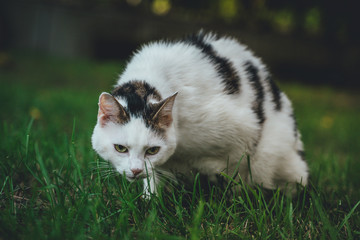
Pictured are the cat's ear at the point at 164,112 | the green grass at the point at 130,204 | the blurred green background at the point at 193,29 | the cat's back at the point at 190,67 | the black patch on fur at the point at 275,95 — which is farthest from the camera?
the blurred green background at the point at 193,29

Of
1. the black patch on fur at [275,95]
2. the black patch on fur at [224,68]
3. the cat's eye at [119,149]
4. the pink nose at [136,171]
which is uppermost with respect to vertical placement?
the black patch on fur at [224,68]

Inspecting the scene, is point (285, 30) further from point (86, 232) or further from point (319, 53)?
point (86, 232)

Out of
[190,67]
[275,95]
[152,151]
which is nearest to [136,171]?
[152,151]

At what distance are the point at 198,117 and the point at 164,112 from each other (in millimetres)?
281

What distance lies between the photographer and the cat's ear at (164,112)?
1.75m

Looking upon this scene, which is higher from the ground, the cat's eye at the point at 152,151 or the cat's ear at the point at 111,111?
the cat's ear at the point at 111,111

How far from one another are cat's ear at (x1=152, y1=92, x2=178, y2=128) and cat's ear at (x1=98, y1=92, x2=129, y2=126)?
0.53ft

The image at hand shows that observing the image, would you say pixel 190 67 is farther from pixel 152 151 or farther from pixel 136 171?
pixel 136 171

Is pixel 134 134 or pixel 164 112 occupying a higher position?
pixel 164 112

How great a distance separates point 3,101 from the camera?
4.00m

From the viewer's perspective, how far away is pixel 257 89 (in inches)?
89.9

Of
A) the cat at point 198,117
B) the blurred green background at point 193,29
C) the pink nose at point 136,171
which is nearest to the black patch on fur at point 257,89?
the cat at point 198,117

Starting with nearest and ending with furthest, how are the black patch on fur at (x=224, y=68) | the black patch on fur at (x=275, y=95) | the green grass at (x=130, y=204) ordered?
the green grass at (x=130, y=204) → the black patch on fur at (x=224, y=68) → the black patch on fur at (x=275, y=95)

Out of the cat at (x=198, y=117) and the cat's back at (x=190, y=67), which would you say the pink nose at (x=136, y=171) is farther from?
the cat's back at (x=190, y=67)
